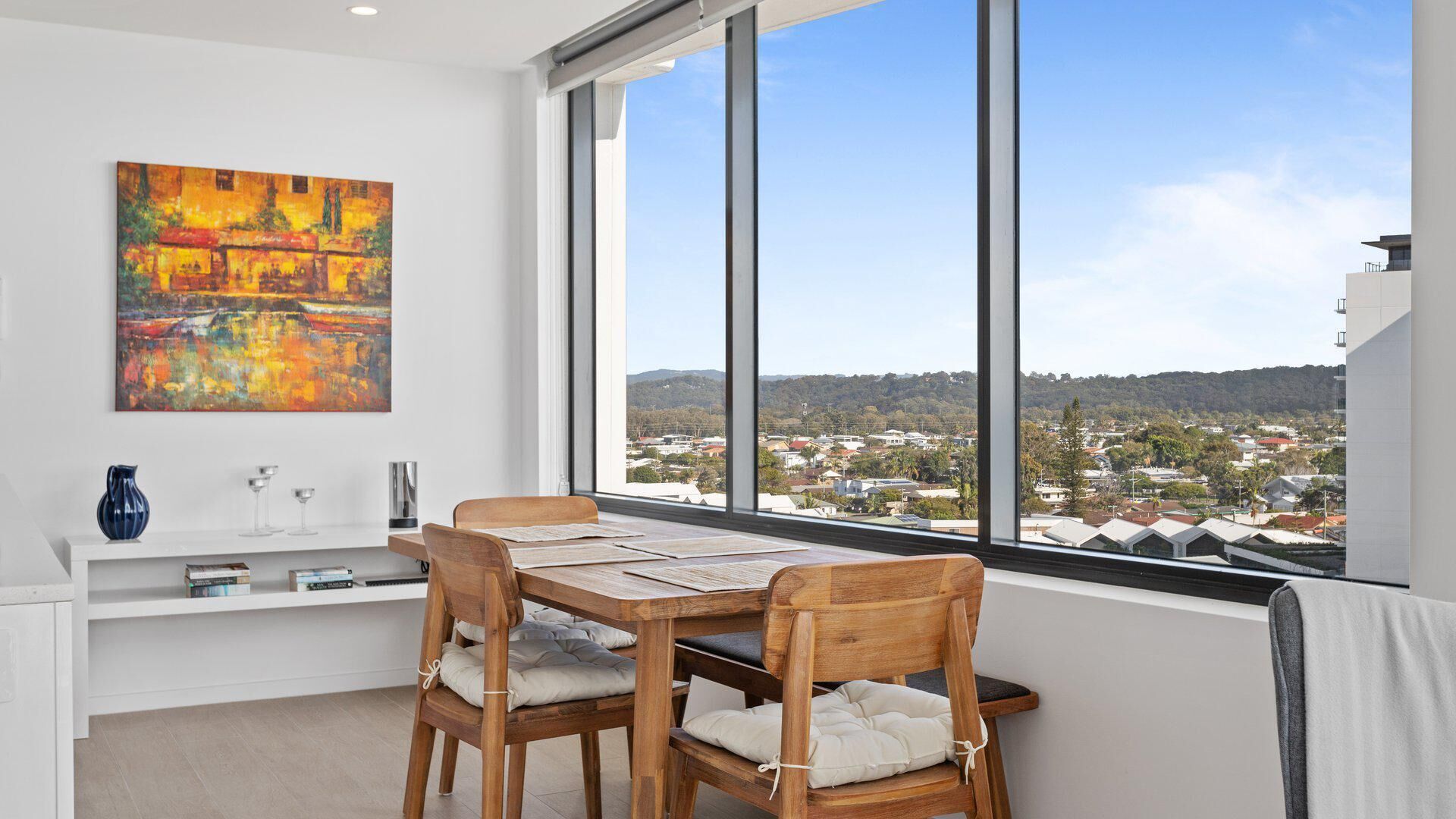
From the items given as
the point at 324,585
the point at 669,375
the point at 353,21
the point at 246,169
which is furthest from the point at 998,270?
the point at 246,169

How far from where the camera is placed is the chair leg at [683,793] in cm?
236

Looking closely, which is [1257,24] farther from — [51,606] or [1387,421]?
[51,606]

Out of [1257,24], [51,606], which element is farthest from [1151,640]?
[51,606]

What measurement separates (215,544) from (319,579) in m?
A: 0.39

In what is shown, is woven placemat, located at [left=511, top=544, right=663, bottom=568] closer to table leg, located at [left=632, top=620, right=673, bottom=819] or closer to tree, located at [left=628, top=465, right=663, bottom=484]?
table leg, located at [left=632, top=620, right=673, bottom=819]

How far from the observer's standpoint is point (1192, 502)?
274 centimetres

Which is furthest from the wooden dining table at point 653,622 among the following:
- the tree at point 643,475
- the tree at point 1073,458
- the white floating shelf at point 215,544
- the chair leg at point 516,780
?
the tree at point 643,475

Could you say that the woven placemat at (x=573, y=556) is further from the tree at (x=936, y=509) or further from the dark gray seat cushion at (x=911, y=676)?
the tree at (x=936, y=509)

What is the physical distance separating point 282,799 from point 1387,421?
2884 mm

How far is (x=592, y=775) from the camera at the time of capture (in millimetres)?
3096

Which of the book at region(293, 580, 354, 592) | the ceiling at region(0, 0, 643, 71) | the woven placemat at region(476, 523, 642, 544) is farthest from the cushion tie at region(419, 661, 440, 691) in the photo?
the ceiling at region(0, 0, 643, 71)

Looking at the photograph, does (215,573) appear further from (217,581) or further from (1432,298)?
(1432,298)

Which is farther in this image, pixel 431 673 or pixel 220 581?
pixel 220 581

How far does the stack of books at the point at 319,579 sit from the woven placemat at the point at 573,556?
1.85 m
